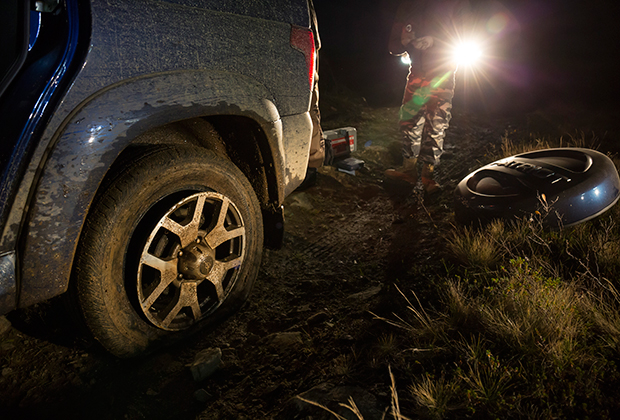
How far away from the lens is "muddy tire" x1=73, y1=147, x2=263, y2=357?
149 cm

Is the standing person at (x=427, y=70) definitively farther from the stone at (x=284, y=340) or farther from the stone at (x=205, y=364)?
the stone at (x=205, y=364)

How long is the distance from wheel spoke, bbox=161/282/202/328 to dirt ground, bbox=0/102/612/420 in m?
0.25

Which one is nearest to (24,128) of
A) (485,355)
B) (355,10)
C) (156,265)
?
(156,265)

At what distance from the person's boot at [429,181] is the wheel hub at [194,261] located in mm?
2991

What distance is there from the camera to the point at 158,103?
4.71 ft

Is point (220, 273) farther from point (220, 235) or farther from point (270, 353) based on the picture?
point (270, 353)

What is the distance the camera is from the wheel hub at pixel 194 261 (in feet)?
5.86

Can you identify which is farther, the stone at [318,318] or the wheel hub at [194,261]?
the stone at [318,318]

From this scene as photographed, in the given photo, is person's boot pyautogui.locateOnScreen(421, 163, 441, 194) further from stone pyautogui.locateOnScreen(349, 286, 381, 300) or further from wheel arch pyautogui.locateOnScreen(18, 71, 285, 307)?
wheel arch pyautogui.locateOnScreen(18, 71, 285, 307)

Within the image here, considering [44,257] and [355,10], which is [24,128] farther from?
[355,10]

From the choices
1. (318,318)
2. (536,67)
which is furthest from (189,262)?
(536,67)

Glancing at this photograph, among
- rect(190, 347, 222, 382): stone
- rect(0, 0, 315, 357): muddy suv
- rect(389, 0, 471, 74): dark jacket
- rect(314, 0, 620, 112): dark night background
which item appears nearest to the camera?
rect(0, 0, 315, 357): muddy suv

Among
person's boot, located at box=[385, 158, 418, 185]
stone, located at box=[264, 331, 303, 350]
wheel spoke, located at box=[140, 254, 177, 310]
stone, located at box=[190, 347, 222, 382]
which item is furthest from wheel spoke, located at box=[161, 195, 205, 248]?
person's boot, located at box=[385, 158, 418, 185]

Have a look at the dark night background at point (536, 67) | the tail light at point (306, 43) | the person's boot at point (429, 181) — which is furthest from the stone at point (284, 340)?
the dark night background at point (536, 67)
